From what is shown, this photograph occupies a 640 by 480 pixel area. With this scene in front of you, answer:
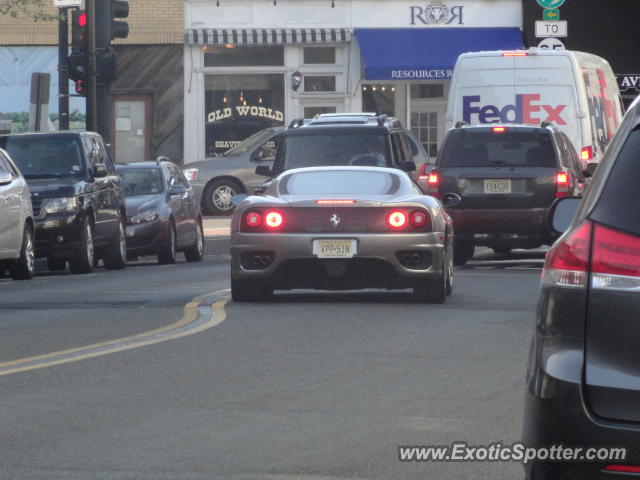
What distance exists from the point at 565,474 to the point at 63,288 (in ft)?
45.5

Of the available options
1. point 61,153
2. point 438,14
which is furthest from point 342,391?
point 438,14

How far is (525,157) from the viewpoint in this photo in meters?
20.7

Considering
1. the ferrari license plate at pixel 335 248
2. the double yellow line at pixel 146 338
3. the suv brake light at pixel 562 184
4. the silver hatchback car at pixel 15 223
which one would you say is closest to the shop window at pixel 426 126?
the suv brake light at pixel 562 184

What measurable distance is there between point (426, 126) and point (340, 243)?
27500 mm

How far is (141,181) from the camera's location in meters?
25.6

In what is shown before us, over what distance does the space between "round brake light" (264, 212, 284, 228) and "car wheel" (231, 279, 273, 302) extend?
1.92 ft

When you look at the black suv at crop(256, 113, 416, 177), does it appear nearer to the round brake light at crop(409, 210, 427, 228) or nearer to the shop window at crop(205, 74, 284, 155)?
the round brake light at crop(409, 210, 427, 228)

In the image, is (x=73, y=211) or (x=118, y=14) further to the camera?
(x=118, y=14)

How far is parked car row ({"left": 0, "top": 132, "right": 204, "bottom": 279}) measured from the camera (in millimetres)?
19703

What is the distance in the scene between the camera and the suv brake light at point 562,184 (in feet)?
66.5

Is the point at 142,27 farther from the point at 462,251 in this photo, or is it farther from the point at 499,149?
the point at 499,149

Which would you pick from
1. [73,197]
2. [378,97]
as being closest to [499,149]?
[73,197]

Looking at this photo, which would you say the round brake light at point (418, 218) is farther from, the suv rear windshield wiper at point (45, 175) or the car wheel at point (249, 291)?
the suv rear windshield wiper at point (45, 175)

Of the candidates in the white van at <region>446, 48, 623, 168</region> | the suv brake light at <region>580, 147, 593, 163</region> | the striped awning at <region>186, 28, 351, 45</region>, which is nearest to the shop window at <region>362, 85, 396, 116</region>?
the striped awning at <region>186, 28, 351, 45</region>
